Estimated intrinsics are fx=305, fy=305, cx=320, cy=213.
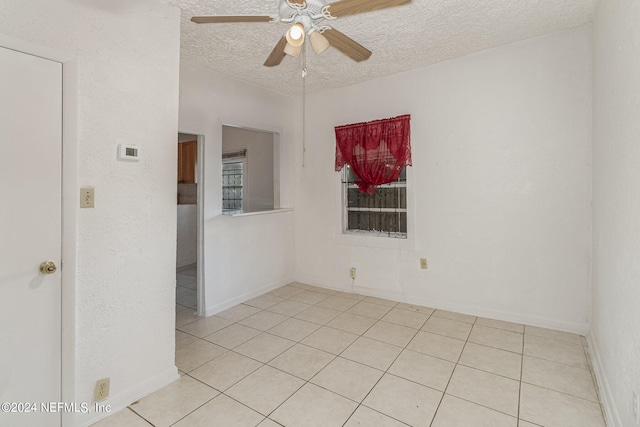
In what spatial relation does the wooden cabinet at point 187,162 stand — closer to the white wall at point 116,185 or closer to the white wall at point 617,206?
the white wall at point 116,185

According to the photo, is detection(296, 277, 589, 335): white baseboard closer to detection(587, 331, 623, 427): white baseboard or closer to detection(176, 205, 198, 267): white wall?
detection(587, 331, 623, 427): white baseboard

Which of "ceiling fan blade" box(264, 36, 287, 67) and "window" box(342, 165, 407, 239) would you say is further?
"window" box(342, 165, 407, 239)

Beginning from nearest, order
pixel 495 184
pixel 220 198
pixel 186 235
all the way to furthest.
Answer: pixel 495 184, pixel 220 198, pixel 186 235

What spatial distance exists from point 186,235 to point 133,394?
4.01 meters

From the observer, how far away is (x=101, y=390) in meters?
1.75

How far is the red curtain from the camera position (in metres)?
3.38

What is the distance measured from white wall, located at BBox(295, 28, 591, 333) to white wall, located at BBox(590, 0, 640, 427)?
1.11ft

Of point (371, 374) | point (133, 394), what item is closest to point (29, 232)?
point (133, 394)

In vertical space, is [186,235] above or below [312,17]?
below

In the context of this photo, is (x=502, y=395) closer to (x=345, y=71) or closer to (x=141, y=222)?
(x=141, y=222)

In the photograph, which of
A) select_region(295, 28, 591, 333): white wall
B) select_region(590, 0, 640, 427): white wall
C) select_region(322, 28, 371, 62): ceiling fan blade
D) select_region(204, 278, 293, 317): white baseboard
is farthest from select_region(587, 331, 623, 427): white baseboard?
select_region(204, 278, 293, 317): white baseboard

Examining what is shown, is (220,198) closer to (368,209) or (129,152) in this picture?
(129,152)

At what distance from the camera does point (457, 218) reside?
3.16 meters

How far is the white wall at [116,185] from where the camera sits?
1602 millimetres
